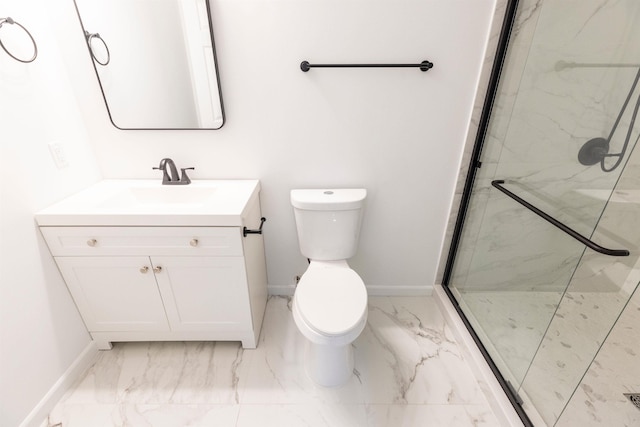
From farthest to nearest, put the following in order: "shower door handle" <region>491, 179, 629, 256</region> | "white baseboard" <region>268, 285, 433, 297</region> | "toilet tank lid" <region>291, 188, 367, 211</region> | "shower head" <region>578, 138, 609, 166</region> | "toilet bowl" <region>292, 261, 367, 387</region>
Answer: "white baseboard" <region>268, 285, 433, 297</region> < "toilet tank lid" <region>291, 188, 367, 211</region> < "toilet bowl" <region>292, 261, 367, 387</region> < "shower head" <region>578, 138, 609, 166</region> < "shower door handle" <region>491, 179, 629, 256</region>

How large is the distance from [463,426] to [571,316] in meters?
0.62

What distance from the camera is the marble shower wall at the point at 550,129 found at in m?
0.96

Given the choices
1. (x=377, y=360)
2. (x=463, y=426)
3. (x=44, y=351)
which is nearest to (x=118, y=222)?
(x=44, y=351)

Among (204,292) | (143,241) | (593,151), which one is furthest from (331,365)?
(593,151)

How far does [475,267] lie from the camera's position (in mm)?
1610

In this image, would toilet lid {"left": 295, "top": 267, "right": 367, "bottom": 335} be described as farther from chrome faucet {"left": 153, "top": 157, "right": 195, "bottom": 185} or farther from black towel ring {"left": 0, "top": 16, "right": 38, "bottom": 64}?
black towel ring {"left": 0, "top": 16, "right": 38, "bottom": 64}

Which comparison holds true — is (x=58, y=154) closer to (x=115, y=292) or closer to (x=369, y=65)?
(x=115, y=292)

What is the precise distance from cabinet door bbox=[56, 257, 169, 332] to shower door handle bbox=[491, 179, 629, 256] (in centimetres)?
162

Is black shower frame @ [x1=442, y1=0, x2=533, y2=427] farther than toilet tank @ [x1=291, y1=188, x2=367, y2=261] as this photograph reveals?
No

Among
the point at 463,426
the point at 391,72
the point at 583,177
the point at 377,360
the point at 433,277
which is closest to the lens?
the point at 583,177

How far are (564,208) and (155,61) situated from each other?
184 centimetres

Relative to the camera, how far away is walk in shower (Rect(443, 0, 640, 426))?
976 mm

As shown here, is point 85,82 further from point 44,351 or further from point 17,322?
point 44,351

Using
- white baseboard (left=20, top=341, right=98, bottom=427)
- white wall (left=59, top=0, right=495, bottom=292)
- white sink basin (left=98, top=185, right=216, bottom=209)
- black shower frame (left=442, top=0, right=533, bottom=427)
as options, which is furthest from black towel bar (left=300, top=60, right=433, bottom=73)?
white baseboard (left=20, top=341, right=98, bottom=427)
